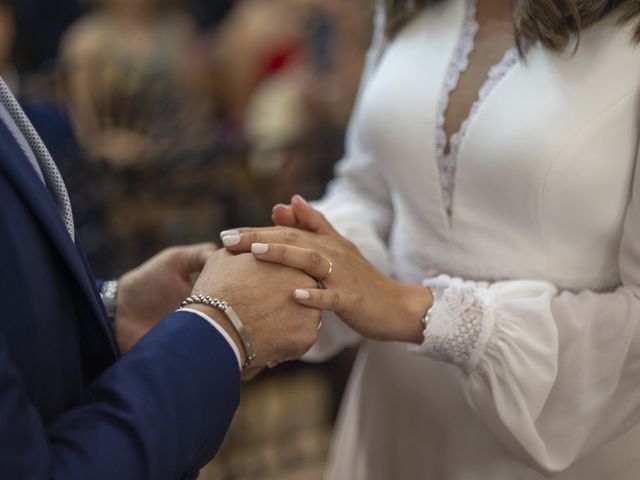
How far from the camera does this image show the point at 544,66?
97 cm

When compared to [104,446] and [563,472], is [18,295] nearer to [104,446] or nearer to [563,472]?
[104,446]

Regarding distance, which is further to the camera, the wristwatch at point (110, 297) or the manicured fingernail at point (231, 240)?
the wristwatch at point (110, 297)

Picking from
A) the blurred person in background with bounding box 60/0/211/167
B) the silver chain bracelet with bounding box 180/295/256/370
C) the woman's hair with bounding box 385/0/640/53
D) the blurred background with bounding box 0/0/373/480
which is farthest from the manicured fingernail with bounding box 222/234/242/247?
the blurred person in background with bounding box 60/0/211/167

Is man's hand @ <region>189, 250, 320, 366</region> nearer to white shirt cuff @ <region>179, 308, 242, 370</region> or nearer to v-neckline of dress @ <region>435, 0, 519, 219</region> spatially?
white shirt cuff @ <region>179, 308, 242, 370</region>

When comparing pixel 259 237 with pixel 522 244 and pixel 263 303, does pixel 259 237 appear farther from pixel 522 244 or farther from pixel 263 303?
pixel 522 244

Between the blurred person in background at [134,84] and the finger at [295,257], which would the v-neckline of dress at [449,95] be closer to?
the finger at [295,257]

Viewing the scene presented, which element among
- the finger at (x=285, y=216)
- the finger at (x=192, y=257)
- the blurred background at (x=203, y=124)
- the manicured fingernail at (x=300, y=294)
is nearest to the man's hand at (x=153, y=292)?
the finger at (x=192, y=257)

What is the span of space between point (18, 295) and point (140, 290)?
353 millimetres

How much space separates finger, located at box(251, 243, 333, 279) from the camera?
2.90ft

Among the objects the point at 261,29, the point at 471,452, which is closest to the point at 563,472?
the point at 471,452

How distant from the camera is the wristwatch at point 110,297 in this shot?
1048 mm

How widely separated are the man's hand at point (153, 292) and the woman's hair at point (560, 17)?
48 cm

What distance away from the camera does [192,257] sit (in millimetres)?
1039

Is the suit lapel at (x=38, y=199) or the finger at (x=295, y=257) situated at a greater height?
the suit lapel at (x=38, y=199)
